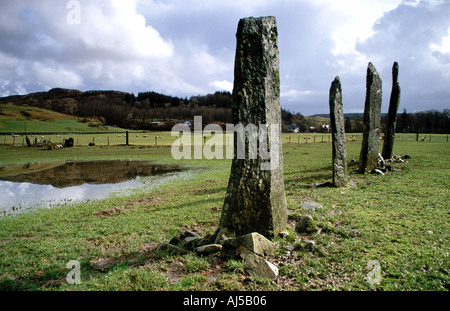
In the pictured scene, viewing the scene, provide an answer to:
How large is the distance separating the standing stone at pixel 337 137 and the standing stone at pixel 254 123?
7.11 meters

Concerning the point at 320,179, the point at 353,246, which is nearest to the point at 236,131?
the point at 353,246

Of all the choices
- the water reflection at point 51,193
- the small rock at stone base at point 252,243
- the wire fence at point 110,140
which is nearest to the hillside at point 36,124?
the wire fence at point 110,140

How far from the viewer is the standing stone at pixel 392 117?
738 inches

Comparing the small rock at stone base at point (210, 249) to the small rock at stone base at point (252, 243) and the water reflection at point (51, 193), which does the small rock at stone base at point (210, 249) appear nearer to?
the small rock at stone base at point (252, 243)

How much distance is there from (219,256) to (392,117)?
61.8ft

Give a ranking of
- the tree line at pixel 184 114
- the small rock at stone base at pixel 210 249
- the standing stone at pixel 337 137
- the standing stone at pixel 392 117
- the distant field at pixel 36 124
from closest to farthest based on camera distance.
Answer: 1. the small rock at stone base at pixel 210 249
2. the standing stone at pixel 337 137
3. the standing stone at pixel 392 117
4. the distant field at pixel 36 124
5. the tree line at pixel 184 114

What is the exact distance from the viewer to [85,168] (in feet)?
80.4

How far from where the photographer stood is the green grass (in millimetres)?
4703

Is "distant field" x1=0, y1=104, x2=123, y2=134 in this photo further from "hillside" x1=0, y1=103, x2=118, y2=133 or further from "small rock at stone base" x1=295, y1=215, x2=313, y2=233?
"small rock at stone base" x1=295, y1=215, x2=313, y2=233

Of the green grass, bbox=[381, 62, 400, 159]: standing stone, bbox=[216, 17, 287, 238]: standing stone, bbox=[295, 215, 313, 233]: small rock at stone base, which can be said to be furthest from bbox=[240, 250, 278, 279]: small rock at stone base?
bbox=[381, 62, 400, 159]: standing stone

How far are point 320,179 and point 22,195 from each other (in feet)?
54.2

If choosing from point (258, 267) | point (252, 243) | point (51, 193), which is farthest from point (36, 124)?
point (258, 267)
